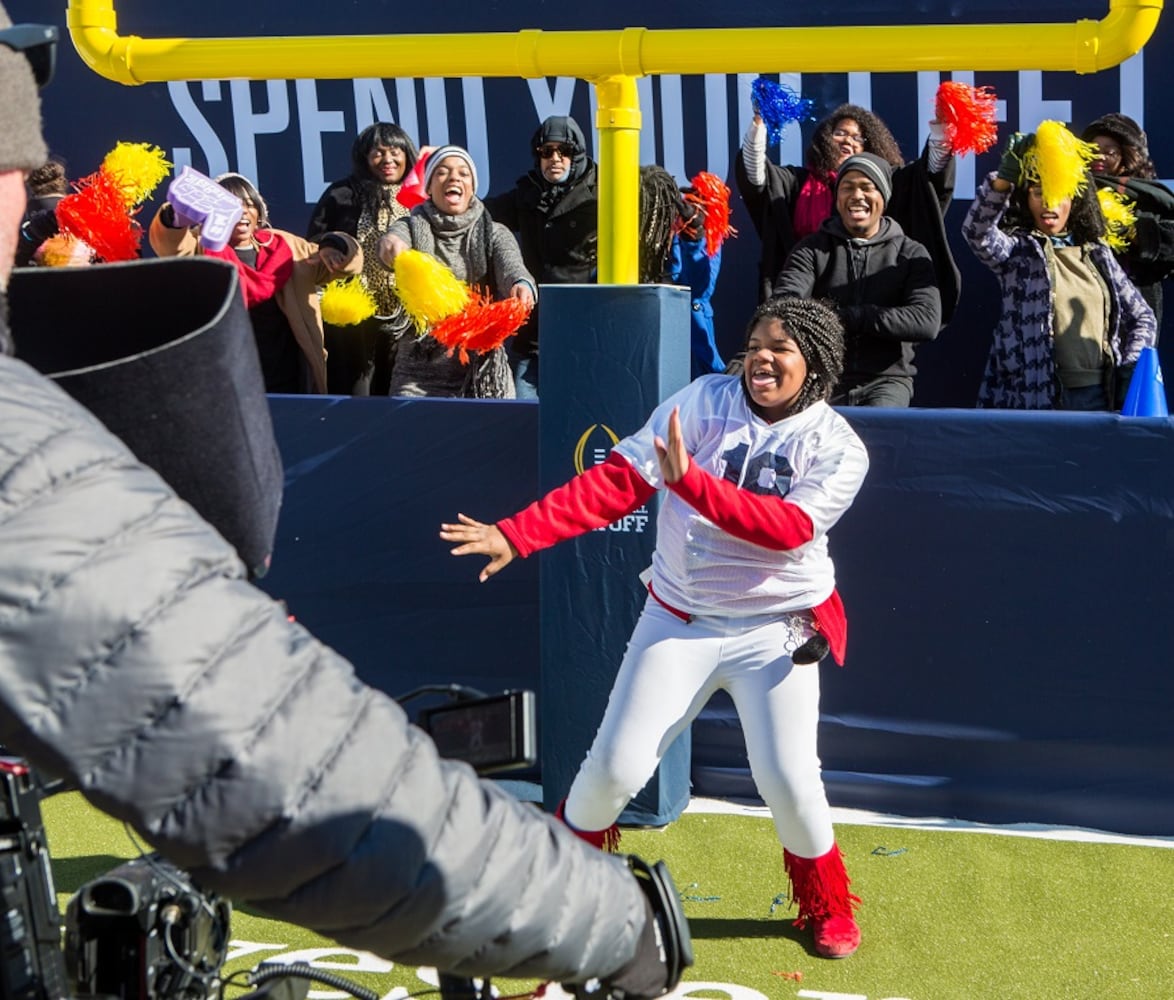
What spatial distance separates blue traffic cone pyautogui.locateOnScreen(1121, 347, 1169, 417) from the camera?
5.23 m

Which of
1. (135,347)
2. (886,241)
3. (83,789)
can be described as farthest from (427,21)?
(83,789)

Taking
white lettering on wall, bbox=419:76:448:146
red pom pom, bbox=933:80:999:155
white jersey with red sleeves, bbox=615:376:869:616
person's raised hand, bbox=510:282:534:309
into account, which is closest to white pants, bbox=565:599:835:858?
white jersey with red sleeves, bbox=615:376:869:616

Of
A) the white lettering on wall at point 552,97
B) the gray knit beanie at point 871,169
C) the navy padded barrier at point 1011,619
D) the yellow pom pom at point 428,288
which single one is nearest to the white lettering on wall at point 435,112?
the white lettering on wall at point 552,97

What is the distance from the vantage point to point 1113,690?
17.1 feet

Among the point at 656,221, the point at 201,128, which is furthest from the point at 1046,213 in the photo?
the point at 201,128

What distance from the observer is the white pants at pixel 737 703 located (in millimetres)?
4383

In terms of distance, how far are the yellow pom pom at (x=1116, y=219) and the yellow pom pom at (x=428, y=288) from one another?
246 centimetres

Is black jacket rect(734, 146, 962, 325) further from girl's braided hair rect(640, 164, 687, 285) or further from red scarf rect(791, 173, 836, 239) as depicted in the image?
girl's braided hair rect(640, 164, 687, 285)

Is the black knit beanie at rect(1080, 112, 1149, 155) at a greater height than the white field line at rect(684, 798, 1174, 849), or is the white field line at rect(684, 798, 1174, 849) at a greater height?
the black knit beanie at rect(1080, 112, 1149, 155)

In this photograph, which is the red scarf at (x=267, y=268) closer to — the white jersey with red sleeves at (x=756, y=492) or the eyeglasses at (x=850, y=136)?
the eyeglasses at (x=850, y=136)

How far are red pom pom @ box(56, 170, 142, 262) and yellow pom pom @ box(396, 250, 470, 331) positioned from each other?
4.58 ft

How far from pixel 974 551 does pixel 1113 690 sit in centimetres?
61

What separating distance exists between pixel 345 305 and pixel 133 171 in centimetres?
153

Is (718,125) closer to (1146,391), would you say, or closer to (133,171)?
(133,171)
